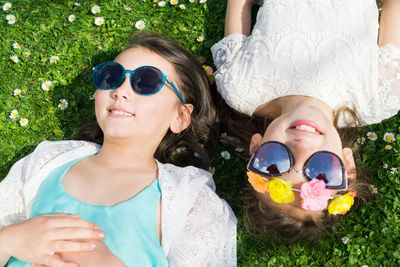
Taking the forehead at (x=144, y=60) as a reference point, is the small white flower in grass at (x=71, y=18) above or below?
above

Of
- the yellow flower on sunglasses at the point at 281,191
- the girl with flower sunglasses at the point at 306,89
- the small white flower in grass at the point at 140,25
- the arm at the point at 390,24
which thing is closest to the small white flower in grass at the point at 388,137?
the girl with flower sunglasses at the point at 306,89

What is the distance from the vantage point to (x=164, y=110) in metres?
2.92

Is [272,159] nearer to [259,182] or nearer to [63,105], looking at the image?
[259,182]

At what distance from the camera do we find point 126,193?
280cm

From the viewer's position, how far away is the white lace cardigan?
111 inches

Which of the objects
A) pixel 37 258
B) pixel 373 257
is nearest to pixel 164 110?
pixel 37 258

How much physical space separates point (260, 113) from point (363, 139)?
97cm

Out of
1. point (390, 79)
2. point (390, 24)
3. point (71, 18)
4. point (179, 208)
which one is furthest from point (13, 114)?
point (390, 24)

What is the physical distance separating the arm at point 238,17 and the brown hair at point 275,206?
62 centimetres

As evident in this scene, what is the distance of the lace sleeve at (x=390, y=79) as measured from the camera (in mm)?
2905

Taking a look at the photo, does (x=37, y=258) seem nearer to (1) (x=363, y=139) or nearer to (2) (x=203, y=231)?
(2) (x=203, y=231)

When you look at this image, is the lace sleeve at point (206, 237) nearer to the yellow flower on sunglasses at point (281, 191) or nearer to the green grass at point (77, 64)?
the green grass at point (77, 64)

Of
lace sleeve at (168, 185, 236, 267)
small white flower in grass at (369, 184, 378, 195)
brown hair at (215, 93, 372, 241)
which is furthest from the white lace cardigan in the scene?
small white flower in grass at (369, 184, 378, 195)

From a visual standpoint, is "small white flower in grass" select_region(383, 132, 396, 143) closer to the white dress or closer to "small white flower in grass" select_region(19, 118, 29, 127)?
the white dress
